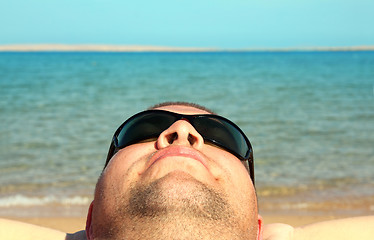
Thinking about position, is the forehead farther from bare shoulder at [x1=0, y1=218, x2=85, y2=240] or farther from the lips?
bare shoulder at [x1=0, y1=218, x2=85, y2=240]

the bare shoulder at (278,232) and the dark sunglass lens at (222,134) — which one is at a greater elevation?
the dark sunglass lens at (222,134)

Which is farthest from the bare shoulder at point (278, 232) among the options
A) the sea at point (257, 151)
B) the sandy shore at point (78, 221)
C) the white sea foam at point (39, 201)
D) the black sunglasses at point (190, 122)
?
the white sea foam at point (39, 201)

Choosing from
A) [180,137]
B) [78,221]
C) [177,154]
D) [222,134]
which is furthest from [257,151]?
[177,154]

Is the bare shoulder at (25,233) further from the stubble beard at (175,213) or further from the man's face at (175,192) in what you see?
the stubble beard at (175,213)

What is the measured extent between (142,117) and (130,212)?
2.48 feet

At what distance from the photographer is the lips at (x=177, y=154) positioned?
76.0 inches

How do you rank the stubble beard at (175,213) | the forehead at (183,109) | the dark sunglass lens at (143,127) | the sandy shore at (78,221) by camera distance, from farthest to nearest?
the sandy shore at (78,221) → the forehead at (183,109) → the dark sunglass lens at (143,127) → the stubble beard at (175,213)

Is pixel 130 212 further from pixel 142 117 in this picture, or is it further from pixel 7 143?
pixel 7 143

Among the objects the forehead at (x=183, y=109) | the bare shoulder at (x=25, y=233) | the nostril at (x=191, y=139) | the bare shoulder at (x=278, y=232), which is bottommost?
the bare shoulder at (x=25, y=233)

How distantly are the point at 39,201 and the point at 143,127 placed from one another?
3.55 meters

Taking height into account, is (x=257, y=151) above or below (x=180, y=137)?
below

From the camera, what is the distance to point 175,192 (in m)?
1.71

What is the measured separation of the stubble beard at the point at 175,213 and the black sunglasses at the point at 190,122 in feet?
1.62

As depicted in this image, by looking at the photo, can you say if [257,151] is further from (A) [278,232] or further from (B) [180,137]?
(B) [180,137]
